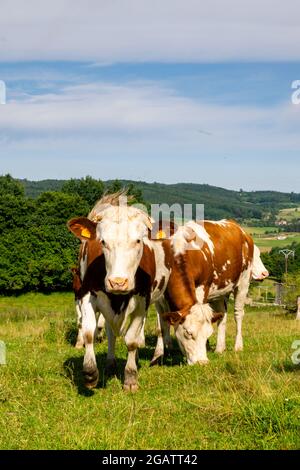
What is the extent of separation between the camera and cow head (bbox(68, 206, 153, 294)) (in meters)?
7.30

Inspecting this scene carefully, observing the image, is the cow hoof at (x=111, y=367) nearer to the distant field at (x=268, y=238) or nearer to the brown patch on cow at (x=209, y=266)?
the brown patch on cow at (x=209, y=266)

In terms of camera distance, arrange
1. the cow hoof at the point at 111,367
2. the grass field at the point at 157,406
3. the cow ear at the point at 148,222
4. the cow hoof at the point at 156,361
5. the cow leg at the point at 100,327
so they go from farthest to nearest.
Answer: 1. the cow leg at the point at 100,327
2. the cow hoof at the point at 156,361
3. the cow hoof at the point at 111,367
4. the cow ear at the point at 148,222
5. the grass field at the point at 157,406

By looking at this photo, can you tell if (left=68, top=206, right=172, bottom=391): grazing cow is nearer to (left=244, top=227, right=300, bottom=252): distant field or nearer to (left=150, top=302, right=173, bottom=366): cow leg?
(left=150, top=302, right=173, bottom=366): cow leg

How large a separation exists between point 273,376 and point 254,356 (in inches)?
88.7

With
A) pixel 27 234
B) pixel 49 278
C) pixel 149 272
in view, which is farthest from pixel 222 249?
pixel 27 234

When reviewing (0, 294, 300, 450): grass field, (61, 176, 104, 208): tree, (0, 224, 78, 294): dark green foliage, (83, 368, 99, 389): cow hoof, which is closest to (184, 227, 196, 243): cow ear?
(0, 294, 300, 450): grass field

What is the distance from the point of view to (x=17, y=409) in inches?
286

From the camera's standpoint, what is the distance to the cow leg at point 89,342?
26.2ft

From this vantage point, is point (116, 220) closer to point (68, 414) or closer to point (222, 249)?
point (68, 414)

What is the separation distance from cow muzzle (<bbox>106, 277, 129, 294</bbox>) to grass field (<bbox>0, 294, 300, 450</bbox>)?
1.41m

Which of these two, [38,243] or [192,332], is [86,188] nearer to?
[38,243]

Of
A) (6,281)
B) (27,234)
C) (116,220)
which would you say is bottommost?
(6,281)

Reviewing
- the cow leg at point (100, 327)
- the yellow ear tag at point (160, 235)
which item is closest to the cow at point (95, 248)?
the cow leg at point (100, 327)

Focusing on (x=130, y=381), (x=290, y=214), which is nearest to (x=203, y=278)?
(x=130, y=381)
